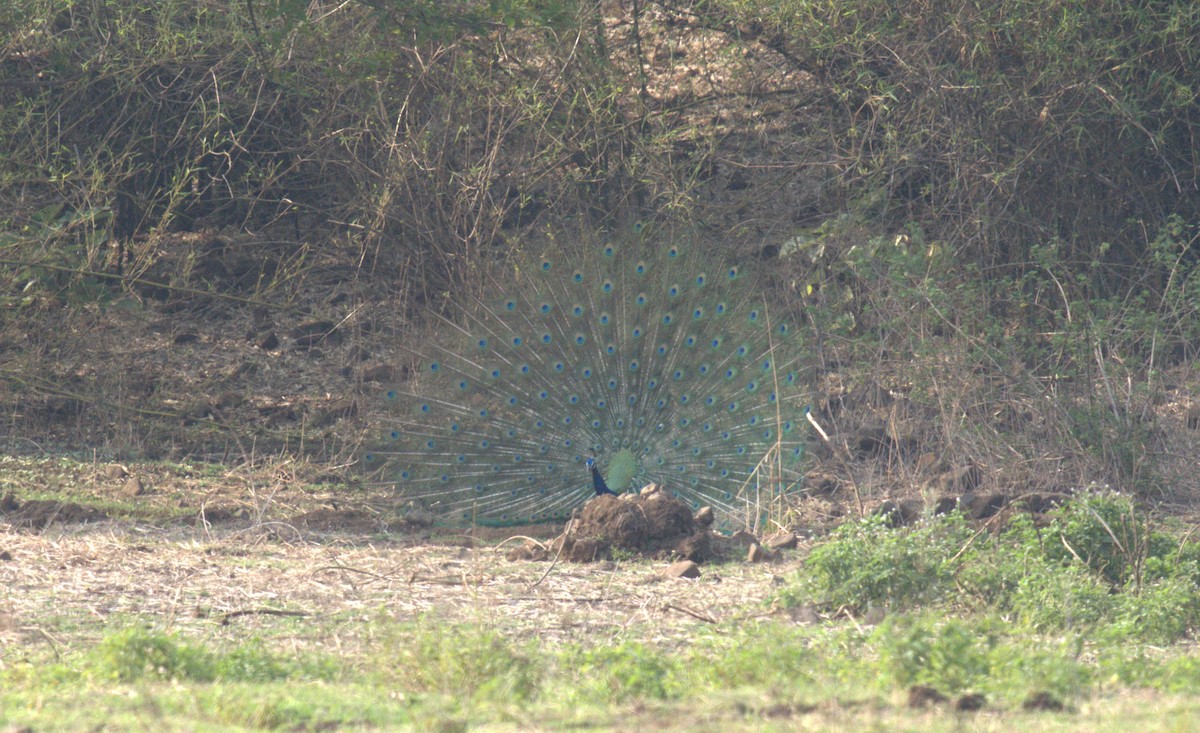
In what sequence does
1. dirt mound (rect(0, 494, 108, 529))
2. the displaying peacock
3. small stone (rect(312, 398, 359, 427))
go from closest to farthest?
dirt mound (rect(0, 494, 108, 529)) → the displaying peacock → small stone (rect(312, 398, 359, 427))

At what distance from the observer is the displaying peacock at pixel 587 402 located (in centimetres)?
821

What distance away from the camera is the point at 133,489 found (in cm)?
837

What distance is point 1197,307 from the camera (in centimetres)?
873

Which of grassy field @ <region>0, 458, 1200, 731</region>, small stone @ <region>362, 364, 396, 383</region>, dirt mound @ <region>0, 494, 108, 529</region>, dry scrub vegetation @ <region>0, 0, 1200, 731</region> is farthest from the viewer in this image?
small stone @ <region>362, 364, 396, 383</region>

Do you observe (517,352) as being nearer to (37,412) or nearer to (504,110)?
(504,110)

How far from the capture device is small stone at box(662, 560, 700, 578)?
255 inches

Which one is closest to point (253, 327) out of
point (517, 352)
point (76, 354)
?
point (76, 354)

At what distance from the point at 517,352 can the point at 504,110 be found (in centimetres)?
261

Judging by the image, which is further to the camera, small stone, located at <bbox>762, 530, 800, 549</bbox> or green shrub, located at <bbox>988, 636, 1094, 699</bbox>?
small stone, located at <bbox>762, 530, 800, 549</bbox>

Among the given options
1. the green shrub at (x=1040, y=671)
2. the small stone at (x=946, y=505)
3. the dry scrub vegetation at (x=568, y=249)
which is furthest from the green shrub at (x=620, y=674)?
the small stone at (x=946, y=505)

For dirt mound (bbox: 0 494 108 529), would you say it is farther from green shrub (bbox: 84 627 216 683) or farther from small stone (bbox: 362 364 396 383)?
green shrub (bbox: 84 627 216 683)

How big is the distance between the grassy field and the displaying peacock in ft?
1.87

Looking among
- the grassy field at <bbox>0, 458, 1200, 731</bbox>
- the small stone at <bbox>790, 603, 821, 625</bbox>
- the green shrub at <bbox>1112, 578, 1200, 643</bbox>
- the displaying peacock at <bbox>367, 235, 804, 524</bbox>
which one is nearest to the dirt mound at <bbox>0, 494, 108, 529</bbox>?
the grassy field at <bbox>0, 458, 1200, 731</bbox>

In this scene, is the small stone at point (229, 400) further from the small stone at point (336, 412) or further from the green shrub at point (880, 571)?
the green shrub at point (880, 571)
